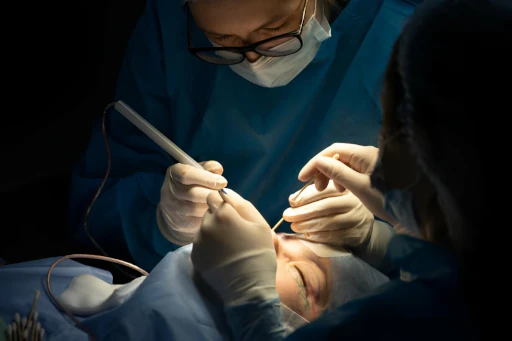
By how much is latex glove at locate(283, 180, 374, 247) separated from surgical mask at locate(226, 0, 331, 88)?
0.44m

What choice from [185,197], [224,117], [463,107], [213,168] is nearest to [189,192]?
[185,197]

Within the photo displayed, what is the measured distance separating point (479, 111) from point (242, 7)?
3.03ft

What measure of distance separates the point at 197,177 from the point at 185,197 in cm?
11

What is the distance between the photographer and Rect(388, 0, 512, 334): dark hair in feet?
2.15

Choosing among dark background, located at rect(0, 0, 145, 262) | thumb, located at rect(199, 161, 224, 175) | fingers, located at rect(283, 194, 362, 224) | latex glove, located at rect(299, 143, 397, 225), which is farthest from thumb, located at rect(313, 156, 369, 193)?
dark background, located at rect(0, 0, 145, 262)

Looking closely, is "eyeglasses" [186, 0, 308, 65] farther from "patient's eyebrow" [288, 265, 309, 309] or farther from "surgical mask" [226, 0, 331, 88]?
"patient's eyebrow" [288, 265, 309, 309]

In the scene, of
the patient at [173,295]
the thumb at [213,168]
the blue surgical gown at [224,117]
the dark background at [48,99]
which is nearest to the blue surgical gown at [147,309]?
the patient at [173,295]

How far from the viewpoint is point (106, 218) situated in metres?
1.98

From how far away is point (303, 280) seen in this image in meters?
1.48

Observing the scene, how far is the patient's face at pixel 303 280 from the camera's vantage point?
141cm

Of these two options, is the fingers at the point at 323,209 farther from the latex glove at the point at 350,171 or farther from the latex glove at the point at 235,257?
the latex glove at the point at 235,257

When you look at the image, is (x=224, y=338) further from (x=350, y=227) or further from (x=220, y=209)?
(x=350, y=227)

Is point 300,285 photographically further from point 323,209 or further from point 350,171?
point 350,171

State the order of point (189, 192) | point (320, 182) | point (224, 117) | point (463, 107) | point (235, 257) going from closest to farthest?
point (463, 107) → point (235, 257) → point (320, 182) → point (189, 192) → point (224, 117)
